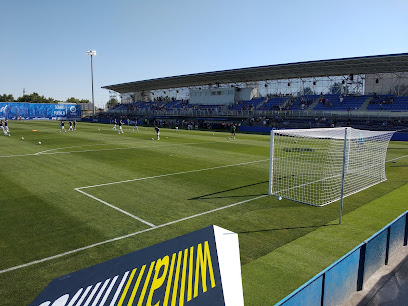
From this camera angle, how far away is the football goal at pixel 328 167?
12906mm

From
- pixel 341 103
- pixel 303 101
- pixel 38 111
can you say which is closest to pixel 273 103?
pixel 303 101

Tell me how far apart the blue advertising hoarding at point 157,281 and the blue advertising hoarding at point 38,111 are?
3470 inches

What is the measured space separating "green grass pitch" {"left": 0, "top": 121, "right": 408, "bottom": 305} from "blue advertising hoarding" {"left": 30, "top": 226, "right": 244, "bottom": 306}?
4.51 ft

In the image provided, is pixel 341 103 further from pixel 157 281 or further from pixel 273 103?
pixel 157 281

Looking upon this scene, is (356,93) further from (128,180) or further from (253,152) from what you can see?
(128,180)

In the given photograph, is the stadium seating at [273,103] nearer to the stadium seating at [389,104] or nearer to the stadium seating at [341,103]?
the stadium seating at [341,103]

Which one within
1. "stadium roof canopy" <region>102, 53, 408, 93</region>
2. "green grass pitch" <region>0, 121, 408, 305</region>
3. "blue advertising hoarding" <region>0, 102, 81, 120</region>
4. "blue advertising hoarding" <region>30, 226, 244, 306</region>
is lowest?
"green grass pitch" <region>0, 121, 408, 305</region>

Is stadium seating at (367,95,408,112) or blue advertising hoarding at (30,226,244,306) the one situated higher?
stadium seating at (367,95,408,112)

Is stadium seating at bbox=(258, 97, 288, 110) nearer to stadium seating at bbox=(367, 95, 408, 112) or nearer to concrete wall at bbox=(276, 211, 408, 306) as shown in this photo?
stadium seating at bbox=(367, 95, 408, 112)

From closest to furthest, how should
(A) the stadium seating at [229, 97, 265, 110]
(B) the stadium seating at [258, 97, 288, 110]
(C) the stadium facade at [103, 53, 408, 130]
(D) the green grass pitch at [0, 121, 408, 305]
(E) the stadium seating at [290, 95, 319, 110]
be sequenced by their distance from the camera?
(D) the green grass pitch at [0, 121, 408, 305] → (C) the stadium facade at [103, 53, 408, 130] → (E) the stadium seating at [290, 95, 319, 110] → (B) the stadium seating at [258, 97, 288, 110] → (A) the stadium seating at [229, 97, 265, 110]

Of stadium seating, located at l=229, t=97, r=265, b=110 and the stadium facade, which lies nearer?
the stadium facade

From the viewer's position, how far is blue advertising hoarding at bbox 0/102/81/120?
3110 inches

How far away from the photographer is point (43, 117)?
8481cm

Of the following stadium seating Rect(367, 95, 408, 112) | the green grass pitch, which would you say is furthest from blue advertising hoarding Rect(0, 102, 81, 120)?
stadium seating Rect(367, 95, 408, 112)
